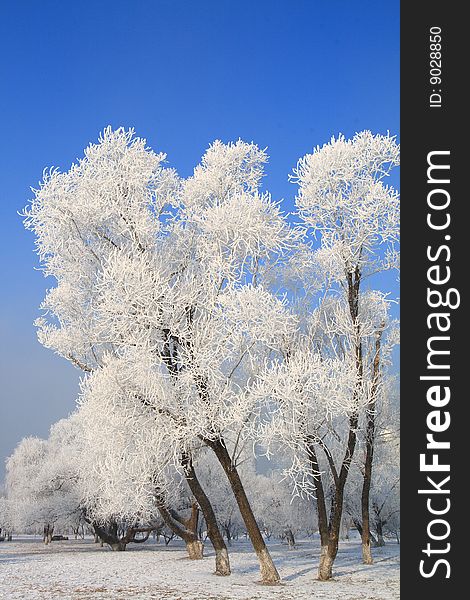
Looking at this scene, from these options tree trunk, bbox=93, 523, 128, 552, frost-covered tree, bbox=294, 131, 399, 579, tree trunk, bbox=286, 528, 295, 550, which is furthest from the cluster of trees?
tree trunk, bbox=286, 528, 295, 550

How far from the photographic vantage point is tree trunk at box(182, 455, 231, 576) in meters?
19.5

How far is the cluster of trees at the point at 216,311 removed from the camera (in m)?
Answer: 17.5

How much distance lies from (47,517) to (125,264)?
37.2 meters

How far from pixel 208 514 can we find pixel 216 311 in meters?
6.16

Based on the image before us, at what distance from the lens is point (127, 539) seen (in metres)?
48.0

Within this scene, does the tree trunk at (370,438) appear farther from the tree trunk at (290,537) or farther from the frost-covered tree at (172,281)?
the tree trunk at (290,537)

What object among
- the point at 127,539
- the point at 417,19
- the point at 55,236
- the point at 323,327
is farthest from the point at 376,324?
Answer: the point at 127,539

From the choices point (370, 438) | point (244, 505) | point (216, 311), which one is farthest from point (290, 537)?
point (216, 311)

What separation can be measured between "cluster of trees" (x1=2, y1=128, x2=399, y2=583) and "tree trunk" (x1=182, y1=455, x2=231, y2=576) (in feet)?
0.18

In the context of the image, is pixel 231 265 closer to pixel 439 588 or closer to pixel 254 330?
pixel 254 330

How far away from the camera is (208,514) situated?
65.9 feet

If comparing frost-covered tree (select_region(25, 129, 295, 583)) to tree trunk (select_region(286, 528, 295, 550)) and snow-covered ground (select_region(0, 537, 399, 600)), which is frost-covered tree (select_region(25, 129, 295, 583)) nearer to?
snow-covered ground (select_region(0, 537, 399, 600))

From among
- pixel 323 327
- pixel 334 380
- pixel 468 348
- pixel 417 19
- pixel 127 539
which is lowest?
pixel 127 539

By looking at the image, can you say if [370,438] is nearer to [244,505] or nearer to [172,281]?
[244,505]
